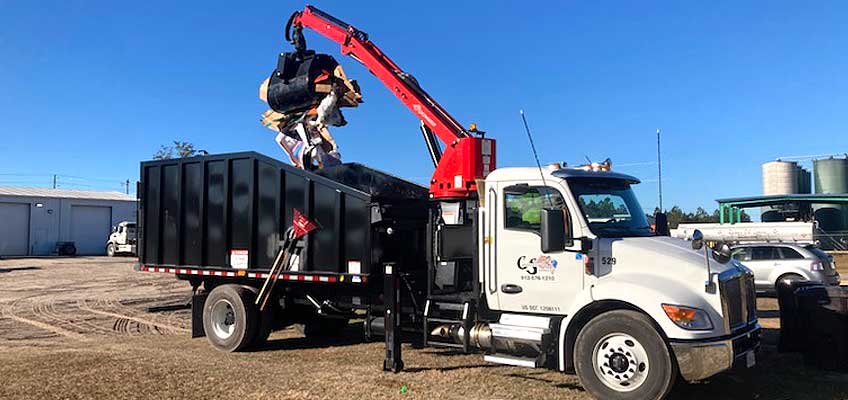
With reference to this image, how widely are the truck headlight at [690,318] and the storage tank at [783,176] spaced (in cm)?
6099

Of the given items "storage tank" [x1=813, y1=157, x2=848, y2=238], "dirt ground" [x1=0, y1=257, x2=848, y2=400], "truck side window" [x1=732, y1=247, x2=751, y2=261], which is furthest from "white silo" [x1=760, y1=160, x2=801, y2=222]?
"dirt ground" [x1=0, y1=257, x2=848, y2=400]

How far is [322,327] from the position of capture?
442 inches

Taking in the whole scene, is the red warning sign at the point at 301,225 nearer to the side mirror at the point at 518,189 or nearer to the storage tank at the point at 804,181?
the side mirror at the point at 518,189

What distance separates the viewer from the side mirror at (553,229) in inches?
264

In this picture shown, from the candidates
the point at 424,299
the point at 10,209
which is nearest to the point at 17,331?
the point at 424,299

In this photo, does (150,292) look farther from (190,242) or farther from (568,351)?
(568,351)

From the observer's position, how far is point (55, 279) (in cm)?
2323

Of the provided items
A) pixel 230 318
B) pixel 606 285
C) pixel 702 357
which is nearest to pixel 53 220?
pixel 230 318

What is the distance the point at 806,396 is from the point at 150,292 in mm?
16610

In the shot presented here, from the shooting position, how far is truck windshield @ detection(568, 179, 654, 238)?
710 cm

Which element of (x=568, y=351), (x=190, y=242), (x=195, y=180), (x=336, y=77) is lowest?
(x=568, y=351)

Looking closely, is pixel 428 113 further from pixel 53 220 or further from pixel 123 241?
pixel 53 220

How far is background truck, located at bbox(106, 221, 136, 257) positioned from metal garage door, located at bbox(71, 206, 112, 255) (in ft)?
22.2

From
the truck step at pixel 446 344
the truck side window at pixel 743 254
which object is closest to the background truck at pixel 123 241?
the truck side window at pixel 743 254
